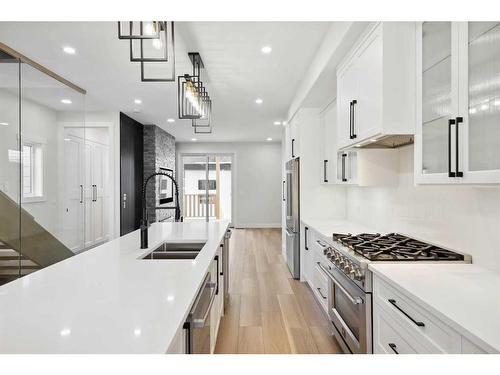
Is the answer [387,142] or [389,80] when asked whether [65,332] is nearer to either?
[389,80]

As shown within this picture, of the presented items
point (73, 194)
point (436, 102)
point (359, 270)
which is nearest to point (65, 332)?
point (359, 270)

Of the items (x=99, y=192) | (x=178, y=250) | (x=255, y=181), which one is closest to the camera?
(x=178, y=250)

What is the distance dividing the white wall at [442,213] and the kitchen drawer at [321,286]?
0.72 meters

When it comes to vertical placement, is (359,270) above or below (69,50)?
below

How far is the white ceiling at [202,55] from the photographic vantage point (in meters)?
2.72

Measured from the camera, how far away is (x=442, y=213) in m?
2.07

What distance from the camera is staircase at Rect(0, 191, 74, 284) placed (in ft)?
10.8

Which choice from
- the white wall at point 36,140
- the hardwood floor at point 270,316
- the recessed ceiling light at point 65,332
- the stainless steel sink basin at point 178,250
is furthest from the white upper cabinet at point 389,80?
the white wall at point 36,140

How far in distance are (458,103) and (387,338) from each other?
4.03ft

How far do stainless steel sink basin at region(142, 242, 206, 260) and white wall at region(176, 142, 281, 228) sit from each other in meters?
7.14

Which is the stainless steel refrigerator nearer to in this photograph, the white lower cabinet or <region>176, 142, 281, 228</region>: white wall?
the white lower cabinet

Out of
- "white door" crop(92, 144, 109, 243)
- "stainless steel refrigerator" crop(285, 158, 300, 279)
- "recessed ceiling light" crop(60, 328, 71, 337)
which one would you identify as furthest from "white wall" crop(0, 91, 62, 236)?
"stainless steel refrigerator" crop(285, 158, 300, 279)

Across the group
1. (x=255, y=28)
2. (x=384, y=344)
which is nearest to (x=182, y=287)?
(x=384, y=344)

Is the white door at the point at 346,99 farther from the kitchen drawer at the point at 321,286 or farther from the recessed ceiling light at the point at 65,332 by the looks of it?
the recessed ceiling light at the point at 65,332
